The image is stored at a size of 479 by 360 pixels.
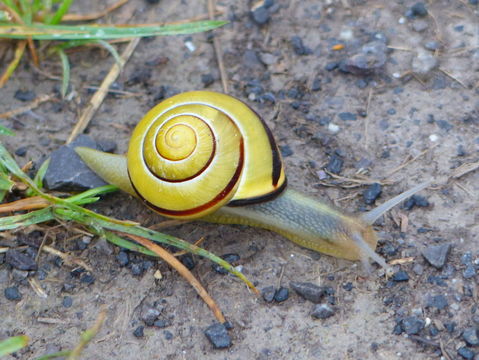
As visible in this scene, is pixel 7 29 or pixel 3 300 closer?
pixel 3 300

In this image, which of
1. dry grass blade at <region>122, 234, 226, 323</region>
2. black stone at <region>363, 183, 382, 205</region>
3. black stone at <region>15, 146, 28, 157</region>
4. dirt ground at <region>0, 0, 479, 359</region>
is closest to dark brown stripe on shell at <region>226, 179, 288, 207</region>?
dirt ground at <region>0, 0, 479, 359</region>

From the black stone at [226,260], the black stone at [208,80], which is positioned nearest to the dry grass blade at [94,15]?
the black stone at [208,80]

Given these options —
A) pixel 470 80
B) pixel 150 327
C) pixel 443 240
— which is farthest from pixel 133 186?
pixel 470 80

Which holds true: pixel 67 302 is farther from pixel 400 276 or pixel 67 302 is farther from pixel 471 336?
→ pixel 471 336

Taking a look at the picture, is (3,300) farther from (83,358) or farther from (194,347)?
(194,347)

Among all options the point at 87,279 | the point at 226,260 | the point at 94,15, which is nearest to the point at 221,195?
the point at 226,260

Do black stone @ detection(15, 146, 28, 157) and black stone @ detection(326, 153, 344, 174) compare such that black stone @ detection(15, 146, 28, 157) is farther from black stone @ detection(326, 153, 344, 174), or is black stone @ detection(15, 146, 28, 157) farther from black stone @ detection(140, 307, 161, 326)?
black stone @ detection(326, 153, 344, 174)
